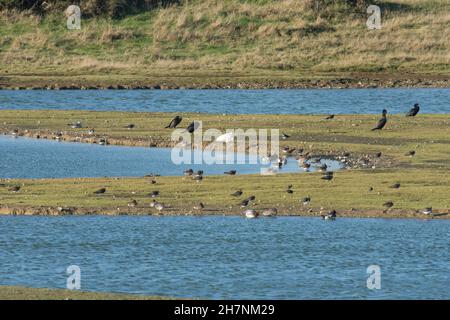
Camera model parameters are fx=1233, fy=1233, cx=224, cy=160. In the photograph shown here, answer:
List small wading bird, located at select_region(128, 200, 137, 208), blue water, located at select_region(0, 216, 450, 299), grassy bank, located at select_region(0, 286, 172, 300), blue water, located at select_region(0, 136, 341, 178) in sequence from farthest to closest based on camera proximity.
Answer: blue water, located at select_region(0, 136, 341, 178) < small wading bird, located at select_region(128, 200, 137, 208) < blue water, located at select_region(0, 216, 450, 299) < grassy bank, located at select_region(0, 286, 172, 300)

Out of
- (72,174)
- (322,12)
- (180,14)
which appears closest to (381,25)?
(322,12)

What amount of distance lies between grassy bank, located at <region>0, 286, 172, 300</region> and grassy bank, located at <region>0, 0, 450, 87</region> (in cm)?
3768

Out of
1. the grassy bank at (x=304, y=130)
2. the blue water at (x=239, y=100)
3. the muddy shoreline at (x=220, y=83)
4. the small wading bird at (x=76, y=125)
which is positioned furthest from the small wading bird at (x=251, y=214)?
the muddy shoreline at (x=220, y=83)

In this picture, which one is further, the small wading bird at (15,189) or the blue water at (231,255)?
the small wading bird at (15,189)

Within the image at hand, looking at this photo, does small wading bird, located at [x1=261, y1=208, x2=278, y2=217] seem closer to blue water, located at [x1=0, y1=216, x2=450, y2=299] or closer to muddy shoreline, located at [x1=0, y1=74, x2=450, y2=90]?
blue water, located at [x1=0, y1=216, x2=450, y2=299]

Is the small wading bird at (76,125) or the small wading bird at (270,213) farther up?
the small wading bird at (76,125)

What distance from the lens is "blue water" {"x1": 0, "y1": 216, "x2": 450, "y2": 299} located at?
19328mm

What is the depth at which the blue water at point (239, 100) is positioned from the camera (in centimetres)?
4828

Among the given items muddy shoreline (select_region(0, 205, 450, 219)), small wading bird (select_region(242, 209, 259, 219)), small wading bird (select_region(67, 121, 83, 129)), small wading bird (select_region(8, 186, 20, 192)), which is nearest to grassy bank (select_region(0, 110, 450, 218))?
muddy shoreline (select_region(0, 205, 450, 219))

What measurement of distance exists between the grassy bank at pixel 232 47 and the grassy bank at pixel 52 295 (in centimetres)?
3768

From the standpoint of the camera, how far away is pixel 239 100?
51469 millimetres

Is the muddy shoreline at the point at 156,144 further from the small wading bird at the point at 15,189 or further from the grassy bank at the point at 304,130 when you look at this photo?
the small wading bird at the point at 15,189
